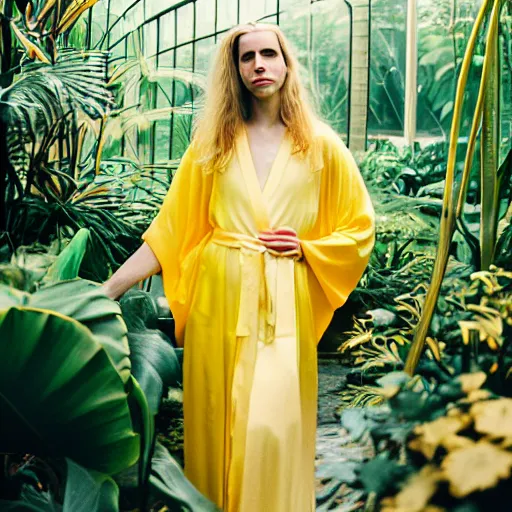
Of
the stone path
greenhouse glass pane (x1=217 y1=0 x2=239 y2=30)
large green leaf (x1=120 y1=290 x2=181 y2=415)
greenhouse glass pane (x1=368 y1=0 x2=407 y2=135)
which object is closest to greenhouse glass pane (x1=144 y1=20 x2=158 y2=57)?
greenhouse glass pane (x1=217 y1=0 x2=239 y2=30)

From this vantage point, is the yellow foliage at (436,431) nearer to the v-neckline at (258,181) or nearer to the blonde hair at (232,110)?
the v-neckline at (258,181)

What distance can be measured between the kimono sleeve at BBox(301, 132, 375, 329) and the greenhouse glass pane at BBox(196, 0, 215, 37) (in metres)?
0.79

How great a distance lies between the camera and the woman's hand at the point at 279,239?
10.8ft

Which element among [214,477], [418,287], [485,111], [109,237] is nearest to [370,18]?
[485,111]

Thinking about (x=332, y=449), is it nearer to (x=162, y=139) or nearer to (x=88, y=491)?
(x=88, y=491)

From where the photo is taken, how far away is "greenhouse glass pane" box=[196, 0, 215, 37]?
3.79m

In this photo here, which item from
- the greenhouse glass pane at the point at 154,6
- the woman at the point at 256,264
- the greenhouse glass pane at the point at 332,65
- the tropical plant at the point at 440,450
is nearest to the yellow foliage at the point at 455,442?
the tropical plant at the point at 440,450

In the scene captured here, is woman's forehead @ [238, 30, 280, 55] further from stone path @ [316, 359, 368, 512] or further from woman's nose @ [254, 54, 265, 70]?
stone path @ [316, 359, 368, 512]

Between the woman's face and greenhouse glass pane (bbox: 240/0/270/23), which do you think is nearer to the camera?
the woman's face

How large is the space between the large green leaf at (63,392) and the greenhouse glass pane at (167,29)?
4.42ft

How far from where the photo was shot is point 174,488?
342cm

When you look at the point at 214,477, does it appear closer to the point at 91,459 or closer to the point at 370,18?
the point at 91,459

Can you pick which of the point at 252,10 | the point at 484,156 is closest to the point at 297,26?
the point at 252,10

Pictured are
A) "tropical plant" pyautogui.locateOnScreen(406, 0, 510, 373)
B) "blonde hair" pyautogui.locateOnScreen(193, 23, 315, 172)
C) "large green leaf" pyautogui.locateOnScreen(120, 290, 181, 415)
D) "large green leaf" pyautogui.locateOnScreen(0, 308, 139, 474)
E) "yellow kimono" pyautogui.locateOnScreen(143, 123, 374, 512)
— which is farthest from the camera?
"large green leaf" pyautogui.locateOnScreen(120, 290, 181, 415)
